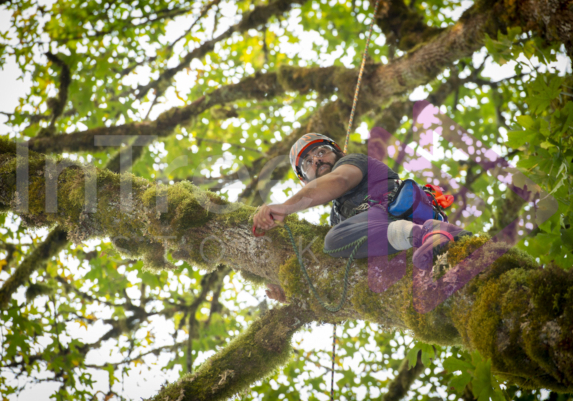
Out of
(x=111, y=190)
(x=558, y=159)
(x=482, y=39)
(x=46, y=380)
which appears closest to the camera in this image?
(x=558, y=159)

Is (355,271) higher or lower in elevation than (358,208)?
lower

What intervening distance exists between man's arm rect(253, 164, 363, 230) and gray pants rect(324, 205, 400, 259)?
0.68 ft

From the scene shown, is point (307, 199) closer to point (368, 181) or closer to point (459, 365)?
point (368, 181)

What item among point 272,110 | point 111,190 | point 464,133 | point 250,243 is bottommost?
point 250,243

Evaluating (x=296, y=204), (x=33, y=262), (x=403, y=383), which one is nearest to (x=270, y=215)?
(x=296, y=204)

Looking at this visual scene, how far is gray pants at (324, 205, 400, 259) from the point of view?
85.4 inches

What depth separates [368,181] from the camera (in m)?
2.73

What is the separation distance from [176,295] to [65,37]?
4255mm

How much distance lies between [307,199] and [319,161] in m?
0.82

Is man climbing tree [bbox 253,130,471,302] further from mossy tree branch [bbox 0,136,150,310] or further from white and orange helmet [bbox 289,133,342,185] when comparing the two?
mossy tree branch [bbox 0,136,150,310]

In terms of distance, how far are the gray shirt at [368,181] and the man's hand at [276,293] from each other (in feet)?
2.49

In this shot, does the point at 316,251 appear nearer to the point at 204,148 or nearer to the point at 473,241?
the point at 473,241

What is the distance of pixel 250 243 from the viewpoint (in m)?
2.57

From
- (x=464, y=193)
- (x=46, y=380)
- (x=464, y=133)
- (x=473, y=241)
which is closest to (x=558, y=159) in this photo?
(x=473, y=241)
